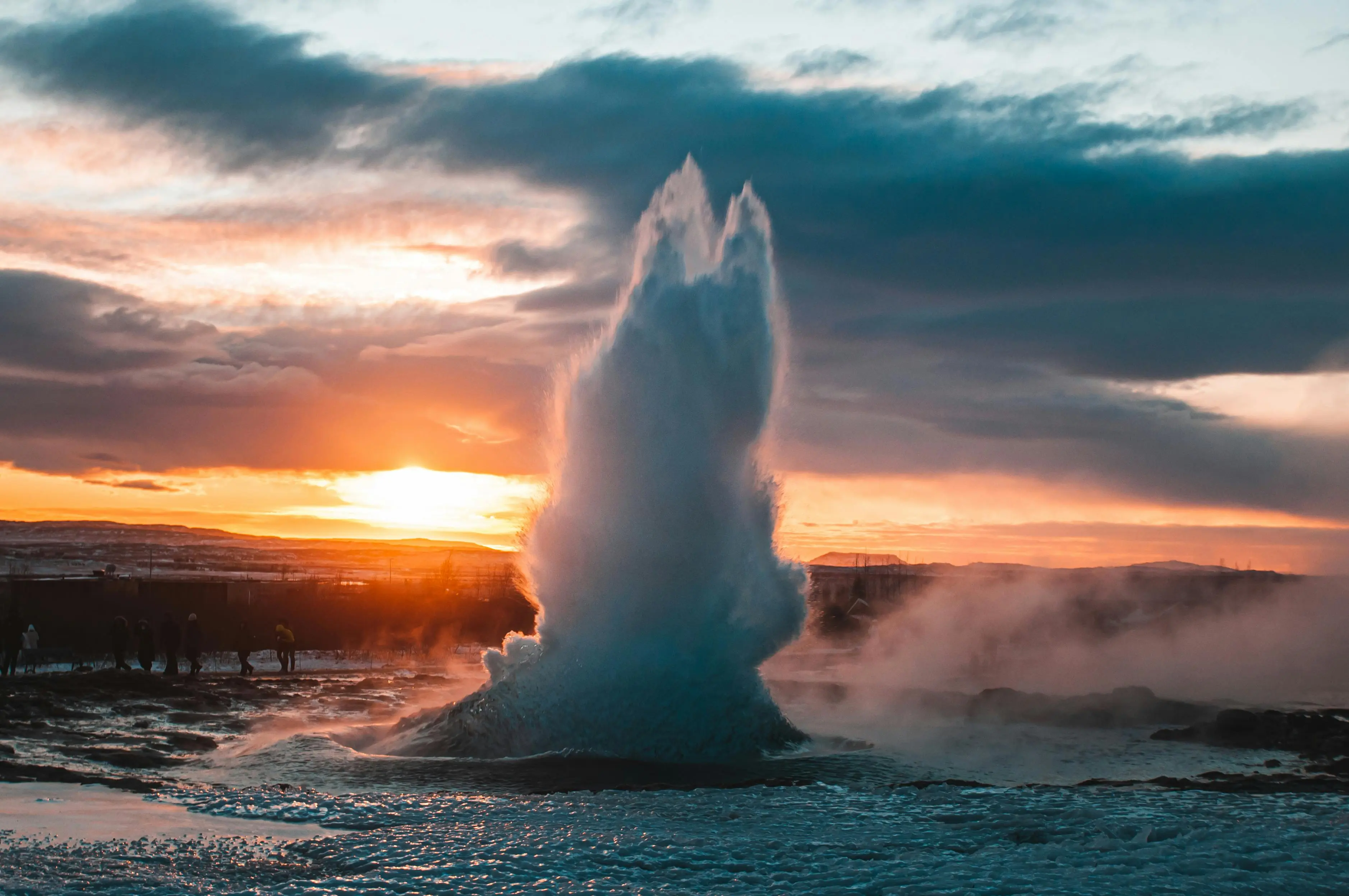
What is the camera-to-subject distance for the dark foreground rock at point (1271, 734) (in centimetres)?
1828

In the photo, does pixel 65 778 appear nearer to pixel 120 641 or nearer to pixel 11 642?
pixel 11 642

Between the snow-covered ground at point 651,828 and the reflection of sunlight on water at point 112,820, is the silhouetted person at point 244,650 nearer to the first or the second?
the snow-covered ground at point 651,828

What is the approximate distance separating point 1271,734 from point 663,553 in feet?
37.2

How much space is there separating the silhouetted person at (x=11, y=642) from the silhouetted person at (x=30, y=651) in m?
0.90

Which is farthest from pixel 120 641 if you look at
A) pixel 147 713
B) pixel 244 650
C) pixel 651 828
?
pixel 651 828

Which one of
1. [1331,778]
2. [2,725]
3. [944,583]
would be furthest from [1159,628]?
[2,725]

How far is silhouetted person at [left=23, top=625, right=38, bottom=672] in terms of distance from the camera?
2448cm

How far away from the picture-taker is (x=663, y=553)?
16844mm

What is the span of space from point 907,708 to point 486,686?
9.45 metres

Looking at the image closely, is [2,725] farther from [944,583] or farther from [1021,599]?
[944,583]

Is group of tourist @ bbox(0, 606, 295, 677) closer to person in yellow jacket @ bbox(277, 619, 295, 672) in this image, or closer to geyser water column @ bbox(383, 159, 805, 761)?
person in yellow jacket @ bbox(277, 619, 295, 672)

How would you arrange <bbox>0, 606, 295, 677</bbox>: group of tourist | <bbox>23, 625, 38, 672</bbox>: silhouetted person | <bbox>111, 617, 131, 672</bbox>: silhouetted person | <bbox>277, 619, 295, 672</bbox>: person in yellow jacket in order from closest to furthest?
<bbox>0, 606, 295, 677</bbox>: group of tourist
<bbox>111, 617, 131, 672</bbox>: silhouetted person
<bbox>23, 625, 38, 672</bbox>: silhouetted person
<bbox>277, 619, 295, 672</bbox>: person in yellow jacket

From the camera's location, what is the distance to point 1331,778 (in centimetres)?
1491

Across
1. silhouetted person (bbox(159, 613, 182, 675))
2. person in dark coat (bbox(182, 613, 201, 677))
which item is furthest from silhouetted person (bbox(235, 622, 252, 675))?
silhouetted person (bbox(159, 613, 182, 675))
